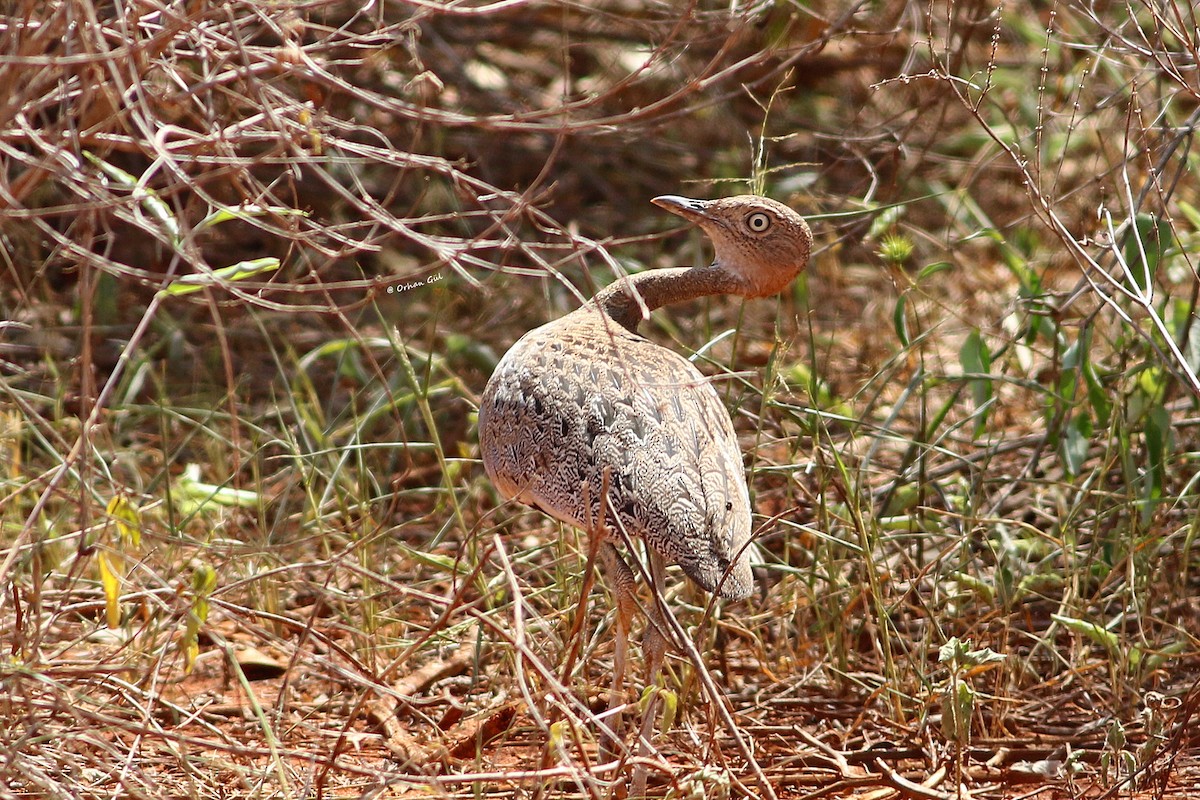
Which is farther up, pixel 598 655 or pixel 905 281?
pixel 905 281

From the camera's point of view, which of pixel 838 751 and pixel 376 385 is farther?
pixel 376 385

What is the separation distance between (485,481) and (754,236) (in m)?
1.45

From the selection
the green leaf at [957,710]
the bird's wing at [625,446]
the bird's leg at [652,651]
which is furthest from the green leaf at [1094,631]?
the bird's leg at [652,651]

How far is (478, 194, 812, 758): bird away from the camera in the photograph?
3250mm

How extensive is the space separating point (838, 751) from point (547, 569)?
1.09 m

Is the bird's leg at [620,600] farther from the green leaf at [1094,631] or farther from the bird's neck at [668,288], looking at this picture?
the green leaf at [1094,631]

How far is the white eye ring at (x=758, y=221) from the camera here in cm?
394

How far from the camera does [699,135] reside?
285 inches

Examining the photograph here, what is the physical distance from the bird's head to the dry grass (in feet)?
0.30

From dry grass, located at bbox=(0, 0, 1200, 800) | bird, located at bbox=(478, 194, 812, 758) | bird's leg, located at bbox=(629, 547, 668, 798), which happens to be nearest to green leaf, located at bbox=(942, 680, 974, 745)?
dry grass, located at bbox=(0, 0, 1200, 800)

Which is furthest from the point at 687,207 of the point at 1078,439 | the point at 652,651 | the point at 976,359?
the point at 1078,439

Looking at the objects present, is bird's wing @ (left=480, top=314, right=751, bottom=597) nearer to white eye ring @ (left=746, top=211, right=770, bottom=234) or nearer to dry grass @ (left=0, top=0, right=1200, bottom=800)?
dry grass @ (left=0, top=0, right=1200, bottom=800)

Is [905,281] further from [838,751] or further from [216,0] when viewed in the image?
[216,0]

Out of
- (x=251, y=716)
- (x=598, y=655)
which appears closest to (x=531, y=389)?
(x=598, y=655)
